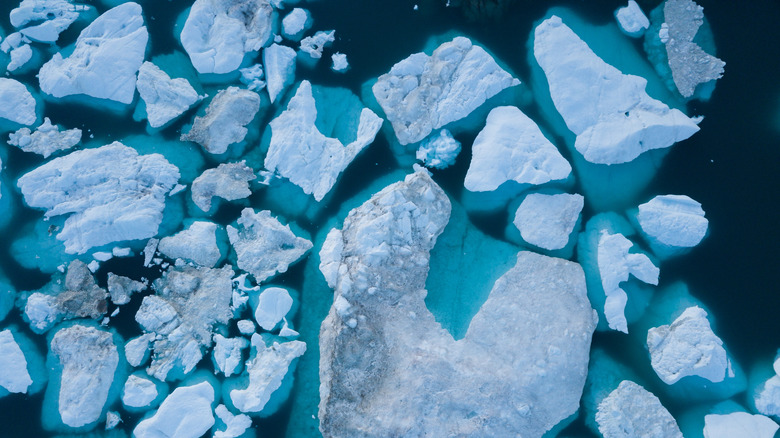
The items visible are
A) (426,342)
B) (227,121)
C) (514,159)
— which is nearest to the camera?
(426,342)

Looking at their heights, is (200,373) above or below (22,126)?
below

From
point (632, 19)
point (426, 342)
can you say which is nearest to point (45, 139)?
point (426, 342)

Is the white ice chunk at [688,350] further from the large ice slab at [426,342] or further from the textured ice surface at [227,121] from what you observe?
the textured ice surface at [227,121]

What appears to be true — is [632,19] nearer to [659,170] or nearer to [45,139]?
[659,170]

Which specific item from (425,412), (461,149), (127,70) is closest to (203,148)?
(127,70)

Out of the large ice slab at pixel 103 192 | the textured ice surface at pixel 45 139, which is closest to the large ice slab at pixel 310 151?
the large ice slab at pixel 103 192

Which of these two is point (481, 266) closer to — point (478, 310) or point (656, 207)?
point (478, 310)
